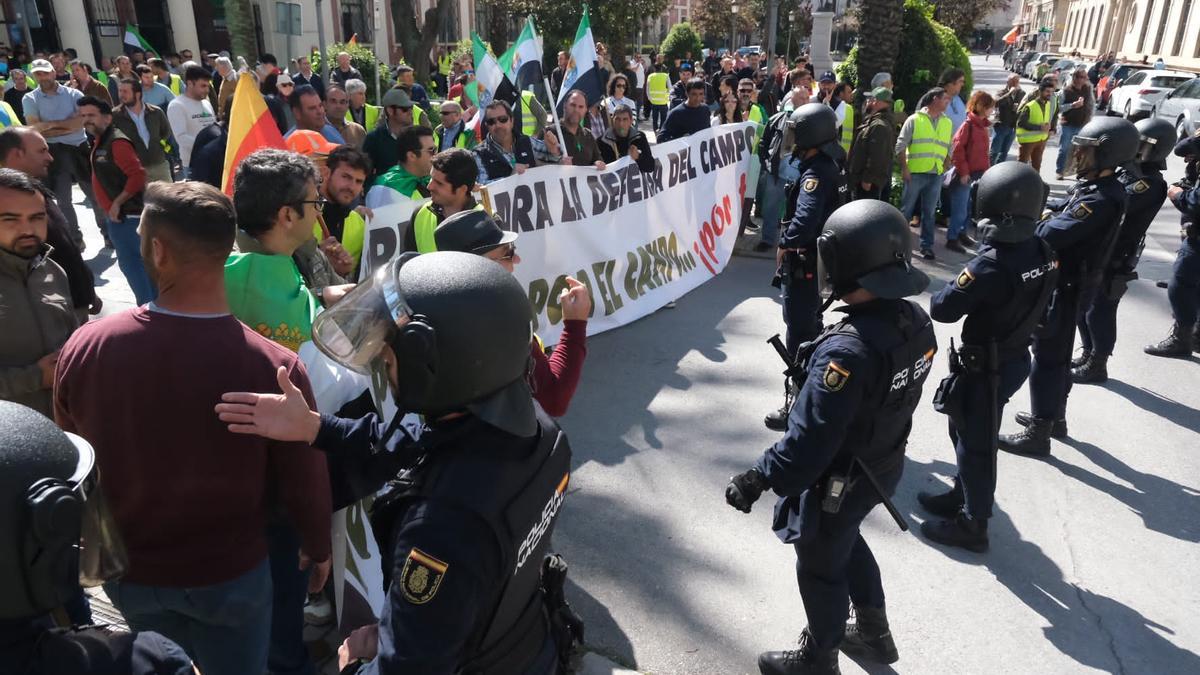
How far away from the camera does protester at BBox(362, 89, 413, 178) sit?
22.0ft

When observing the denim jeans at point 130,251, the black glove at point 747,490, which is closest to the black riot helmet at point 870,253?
the black glove at point 747,490

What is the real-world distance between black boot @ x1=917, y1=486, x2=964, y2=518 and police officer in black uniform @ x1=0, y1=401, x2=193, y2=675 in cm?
377

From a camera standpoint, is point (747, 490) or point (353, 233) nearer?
point (747, 490)

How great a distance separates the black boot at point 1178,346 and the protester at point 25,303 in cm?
743

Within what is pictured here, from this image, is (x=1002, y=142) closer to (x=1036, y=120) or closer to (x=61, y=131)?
(x=1036, y=120)

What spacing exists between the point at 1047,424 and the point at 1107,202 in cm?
137

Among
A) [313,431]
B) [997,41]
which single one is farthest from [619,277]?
[997,41]

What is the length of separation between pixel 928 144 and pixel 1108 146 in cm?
395

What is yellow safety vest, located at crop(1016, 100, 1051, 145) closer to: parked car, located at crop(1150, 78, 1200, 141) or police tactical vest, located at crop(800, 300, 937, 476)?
police tactical vest, located at crop(800, 300, 937, 476)

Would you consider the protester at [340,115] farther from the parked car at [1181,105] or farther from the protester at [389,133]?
the parked car at [1181,105]

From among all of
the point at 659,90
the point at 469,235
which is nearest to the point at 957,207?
the point at 469,235

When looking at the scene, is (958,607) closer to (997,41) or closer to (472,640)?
(472,640)

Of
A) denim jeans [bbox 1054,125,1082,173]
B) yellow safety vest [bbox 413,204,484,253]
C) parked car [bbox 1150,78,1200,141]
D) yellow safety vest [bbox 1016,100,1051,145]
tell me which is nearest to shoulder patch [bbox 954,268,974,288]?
yellow safety vest [bbox 413,204,484,253]

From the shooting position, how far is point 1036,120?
11242mm
